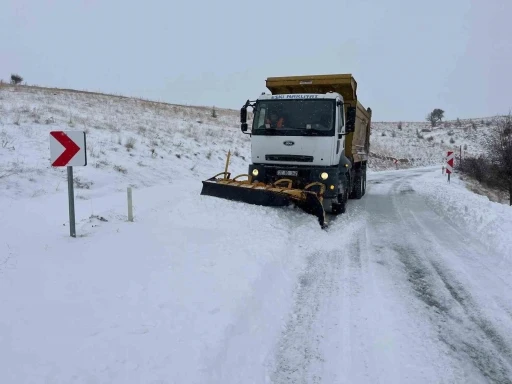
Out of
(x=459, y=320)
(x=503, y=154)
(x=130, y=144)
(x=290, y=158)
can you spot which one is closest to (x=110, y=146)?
(x=130, y=144)

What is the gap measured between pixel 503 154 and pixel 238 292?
48.6ft

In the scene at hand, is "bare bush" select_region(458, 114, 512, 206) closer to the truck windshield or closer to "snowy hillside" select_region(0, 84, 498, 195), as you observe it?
the truck windshield

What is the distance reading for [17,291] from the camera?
3.77 m

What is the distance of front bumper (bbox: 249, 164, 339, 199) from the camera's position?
28.9 feet

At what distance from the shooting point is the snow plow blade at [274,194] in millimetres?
8242

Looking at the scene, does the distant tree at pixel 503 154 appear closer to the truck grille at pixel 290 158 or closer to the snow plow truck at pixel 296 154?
the snow plow truck at pixel 296 154

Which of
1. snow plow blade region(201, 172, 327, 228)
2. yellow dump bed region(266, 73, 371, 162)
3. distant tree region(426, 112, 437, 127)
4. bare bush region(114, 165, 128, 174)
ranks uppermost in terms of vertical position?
distant tree region(426, 112, 437, 127)

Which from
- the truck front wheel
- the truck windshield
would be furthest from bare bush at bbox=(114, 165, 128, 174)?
the truck front wheel

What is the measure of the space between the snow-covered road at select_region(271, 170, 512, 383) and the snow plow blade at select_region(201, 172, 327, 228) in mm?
1359

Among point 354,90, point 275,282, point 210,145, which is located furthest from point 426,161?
point 275,282

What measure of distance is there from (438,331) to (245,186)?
566 centimetres

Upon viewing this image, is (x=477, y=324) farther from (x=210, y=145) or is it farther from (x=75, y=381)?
(x=210, y=145)

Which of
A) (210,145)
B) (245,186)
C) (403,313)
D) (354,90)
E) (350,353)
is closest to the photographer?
(350,353)

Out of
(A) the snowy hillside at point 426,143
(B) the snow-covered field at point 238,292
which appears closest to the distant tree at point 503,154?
(B) the snow-covered field at point 238,292
